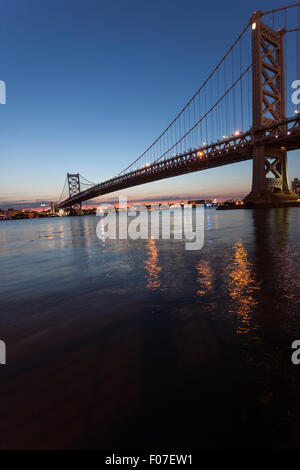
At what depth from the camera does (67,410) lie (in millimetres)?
1533

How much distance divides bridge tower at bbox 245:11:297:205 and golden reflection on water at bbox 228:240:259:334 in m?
32.7

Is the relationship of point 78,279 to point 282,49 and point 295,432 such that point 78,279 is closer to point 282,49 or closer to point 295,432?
point 295,432

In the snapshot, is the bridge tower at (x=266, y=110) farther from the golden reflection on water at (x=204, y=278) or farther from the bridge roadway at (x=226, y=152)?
the golden reflection on water at (x=204, y=278)

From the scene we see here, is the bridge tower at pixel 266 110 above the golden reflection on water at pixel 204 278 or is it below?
above

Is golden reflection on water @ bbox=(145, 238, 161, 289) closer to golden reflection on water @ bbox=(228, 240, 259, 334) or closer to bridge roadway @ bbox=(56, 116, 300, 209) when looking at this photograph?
golden reflection on water @ bbox=(228, 240, 259, 334)

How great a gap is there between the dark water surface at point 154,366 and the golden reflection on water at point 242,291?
24mm

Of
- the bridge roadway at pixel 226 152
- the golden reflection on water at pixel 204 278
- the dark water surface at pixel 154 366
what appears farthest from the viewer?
the bridge roadway at pixel 226 152

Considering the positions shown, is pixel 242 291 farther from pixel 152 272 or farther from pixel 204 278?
pixel 152 272

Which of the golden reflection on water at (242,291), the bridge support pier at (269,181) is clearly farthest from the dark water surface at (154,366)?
the bridge support pier at (269,181)

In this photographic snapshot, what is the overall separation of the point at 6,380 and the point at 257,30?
47.9m

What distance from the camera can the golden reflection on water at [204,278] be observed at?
12.4 ft

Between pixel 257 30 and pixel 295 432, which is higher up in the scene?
pixel 257 30
